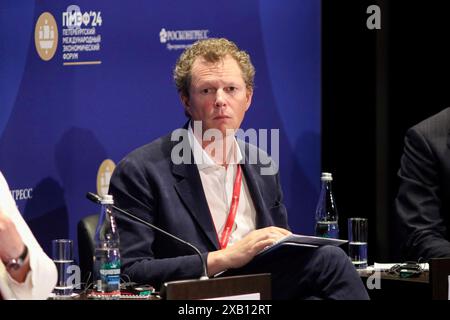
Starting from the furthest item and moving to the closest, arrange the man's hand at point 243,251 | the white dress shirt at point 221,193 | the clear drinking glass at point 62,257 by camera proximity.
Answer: the white dress shirt at point 221,193
the clear drinking glass at point 62,257
the man's hand at point 243,251

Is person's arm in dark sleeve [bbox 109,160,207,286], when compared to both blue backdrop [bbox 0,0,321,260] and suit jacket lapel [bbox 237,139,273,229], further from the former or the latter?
blue backdrop [bbox 0,0,321,260]

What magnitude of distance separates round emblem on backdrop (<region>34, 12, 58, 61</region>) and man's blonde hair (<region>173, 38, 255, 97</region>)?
3.57 feet

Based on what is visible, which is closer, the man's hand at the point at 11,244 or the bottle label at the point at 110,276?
the man's hand at the point at 11,244

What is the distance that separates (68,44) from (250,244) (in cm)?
203

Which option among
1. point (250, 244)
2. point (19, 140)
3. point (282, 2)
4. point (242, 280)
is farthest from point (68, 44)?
point (242, 280)

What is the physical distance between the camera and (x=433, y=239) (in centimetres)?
411

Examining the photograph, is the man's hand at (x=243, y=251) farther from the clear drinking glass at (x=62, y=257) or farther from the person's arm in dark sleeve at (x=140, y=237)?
the clear drinking glass at (x=62, y=257)

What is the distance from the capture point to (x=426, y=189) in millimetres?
4254

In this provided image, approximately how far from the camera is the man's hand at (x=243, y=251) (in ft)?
10.5

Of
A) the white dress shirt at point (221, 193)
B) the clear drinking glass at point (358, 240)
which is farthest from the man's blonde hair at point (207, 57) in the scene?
the clear drinking glass at point (358, 240)

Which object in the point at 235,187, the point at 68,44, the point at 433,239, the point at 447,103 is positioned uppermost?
the point at 68,44

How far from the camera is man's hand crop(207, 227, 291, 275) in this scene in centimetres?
320

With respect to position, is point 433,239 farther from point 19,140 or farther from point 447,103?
point 19,140

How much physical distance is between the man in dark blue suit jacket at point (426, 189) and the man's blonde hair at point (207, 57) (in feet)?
3.45
